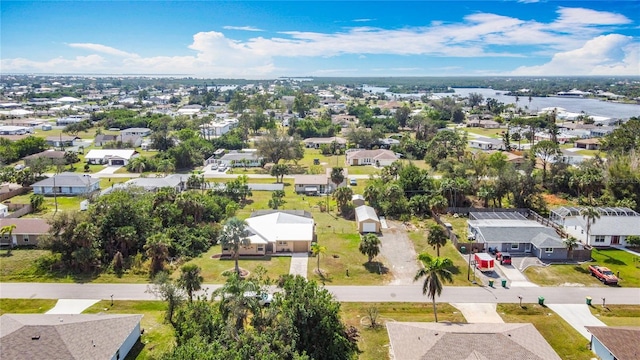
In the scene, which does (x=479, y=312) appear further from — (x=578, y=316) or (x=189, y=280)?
(x=189, y=280)

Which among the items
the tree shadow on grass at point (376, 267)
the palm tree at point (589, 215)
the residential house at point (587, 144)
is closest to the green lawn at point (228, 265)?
the tree shadow on grass at point (376, 267)

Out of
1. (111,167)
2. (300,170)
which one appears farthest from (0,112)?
(300,170)

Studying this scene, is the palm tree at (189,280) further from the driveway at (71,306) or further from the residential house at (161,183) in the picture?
the residential house at (161,183)

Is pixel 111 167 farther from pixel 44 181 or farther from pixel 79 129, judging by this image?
pixel 79 129

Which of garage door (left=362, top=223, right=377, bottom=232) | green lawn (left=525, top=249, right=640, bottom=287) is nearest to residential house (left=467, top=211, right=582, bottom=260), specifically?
green lawn (left=525, top=249, right=640, bottom=287)

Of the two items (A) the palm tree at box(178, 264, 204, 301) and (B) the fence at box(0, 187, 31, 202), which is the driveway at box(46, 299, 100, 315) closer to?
(A) the palm tree at box(178, 264, 204, 301)

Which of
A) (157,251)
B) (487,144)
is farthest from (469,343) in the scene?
(487,144)
